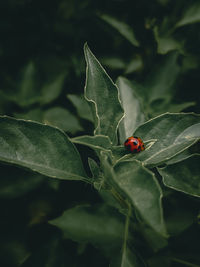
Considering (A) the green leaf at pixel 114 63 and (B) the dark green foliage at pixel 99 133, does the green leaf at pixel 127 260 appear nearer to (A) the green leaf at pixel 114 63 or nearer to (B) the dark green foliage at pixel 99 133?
(B) the dark green foliage at pixel 99 133

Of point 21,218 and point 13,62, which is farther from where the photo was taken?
point 13,62

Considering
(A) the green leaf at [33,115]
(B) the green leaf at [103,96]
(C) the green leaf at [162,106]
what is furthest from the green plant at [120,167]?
(A) the green leaf at [33,115]

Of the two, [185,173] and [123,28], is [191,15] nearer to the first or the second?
[123,28]

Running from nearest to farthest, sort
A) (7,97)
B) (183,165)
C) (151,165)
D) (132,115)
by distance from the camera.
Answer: (151,165)
(183,165)
(132,115)
(7,97)

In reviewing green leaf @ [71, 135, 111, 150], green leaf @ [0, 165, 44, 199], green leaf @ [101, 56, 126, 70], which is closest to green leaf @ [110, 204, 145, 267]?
green leaf @ [71, 135, 111, 150]

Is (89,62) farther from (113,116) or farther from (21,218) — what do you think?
(21,218)

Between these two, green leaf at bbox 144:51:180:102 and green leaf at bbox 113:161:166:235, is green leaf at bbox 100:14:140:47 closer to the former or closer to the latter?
green leaf at bbox 144:51:180:102

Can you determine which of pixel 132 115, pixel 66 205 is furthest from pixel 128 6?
pixel 66 205

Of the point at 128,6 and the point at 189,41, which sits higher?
the point at 128,6
